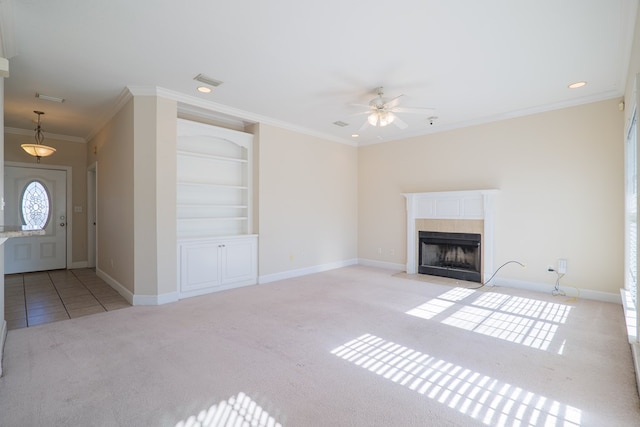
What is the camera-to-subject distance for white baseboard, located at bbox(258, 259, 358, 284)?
17.8ft

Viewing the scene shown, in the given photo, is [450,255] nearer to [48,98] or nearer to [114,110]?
[114,110]

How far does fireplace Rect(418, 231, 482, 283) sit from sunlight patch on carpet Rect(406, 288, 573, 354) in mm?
881

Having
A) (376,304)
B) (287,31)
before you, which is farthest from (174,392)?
(287,31)

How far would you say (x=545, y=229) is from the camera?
15.4 feet

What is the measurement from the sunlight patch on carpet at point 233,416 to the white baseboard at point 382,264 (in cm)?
484

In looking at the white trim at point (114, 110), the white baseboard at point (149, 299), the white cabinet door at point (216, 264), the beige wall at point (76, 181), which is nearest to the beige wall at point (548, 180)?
the white cabinet door at point (216, 264)

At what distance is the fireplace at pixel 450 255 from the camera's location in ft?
17.9

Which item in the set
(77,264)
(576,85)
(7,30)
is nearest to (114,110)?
(7,30)

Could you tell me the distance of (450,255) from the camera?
19.2ft

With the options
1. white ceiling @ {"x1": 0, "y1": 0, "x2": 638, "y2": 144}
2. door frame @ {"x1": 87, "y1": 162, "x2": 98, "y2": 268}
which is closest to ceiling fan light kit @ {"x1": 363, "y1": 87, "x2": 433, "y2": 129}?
white ceiling @ {"x1": 0, "y1": 0, "x2": 638, "y2": 144}

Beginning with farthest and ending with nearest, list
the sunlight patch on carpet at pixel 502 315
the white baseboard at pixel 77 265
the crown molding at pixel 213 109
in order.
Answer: the white baseboard at pixel 77 265 → the crown molding at pixel 213 109 → the sunlight patch on carpet at pixel 502 315

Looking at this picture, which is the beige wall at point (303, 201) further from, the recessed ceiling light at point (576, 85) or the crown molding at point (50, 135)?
the crown molding at point (50, 135)

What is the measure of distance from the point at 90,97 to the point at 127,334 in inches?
130

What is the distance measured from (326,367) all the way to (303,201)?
3.85 m
